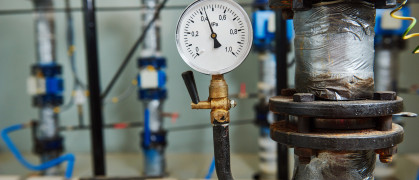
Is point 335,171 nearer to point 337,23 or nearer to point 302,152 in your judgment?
point 302,152

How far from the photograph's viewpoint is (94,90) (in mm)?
1455

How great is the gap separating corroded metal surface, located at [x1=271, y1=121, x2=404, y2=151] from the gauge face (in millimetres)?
214

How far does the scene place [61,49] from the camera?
2.37 meters

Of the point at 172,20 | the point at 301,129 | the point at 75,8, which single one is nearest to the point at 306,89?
the point at 301,129

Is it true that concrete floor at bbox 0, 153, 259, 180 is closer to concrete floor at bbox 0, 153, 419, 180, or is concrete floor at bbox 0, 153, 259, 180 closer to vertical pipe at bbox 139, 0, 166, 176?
concrete floor at bbox 0, 153, 419, 180

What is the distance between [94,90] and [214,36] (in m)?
0.88

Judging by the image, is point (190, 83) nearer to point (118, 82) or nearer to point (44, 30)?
point (44, 30)

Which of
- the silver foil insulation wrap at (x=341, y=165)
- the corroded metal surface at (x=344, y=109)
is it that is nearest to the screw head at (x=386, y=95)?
the corroded metal surface at (x=344, y=109)

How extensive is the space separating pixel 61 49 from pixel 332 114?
218 centimetres

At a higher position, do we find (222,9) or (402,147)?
(222,9)

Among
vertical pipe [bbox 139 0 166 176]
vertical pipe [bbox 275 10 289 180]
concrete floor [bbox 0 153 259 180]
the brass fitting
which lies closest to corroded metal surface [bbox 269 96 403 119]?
the brass fitting

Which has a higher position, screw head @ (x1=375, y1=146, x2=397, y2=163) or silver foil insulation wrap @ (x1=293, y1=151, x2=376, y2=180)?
screw head @ (x1=375, y1=146, x2=397, y2=163)

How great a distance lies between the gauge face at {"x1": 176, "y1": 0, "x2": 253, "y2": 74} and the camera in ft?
2.43

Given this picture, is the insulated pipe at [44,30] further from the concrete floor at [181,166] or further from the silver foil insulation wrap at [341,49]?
the silver foil insulation wrap at [341,49]
